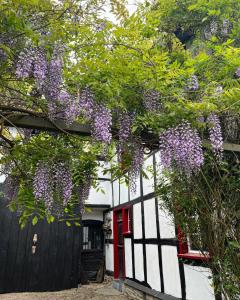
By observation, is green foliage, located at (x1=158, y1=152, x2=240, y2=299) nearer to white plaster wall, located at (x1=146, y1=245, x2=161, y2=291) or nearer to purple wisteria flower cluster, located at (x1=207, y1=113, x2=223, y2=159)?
purple wisteria flower cluster, located at (x1=207, y1=113, x2=223, y2=159)

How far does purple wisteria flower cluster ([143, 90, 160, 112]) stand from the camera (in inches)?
103

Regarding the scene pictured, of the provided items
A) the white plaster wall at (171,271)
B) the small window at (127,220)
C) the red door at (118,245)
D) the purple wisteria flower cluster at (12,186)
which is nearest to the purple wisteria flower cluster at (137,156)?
the purple wisteria flower cluster at (12,186)

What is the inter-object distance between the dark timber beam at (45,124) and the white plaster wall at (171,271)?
331 centimetres

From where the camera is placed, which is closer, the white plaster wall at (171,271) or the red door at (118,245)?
the white plaster wall at (171,271)

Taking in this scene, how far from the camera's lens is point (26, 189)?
138 inches

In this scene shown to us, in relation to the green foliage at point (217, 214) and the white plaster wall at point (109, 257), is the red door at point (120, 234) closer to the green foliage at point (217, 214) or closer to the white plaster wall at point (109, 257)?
the white plaster wall at point (109, 257)

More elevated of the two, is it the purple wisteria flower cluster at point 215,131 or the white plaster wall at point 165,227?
the purple wisteria flower cluster at point 215,131

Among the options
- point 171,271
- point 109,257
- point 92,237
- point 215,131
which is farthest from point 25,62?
point 92,237

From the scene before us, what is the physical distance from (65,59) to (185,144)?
1.38 metres

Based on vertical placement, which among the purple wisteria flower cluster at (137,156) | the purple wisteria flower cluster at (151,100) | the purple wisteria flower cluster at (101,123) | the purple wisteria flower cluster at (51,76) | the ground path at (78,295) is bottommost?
the ground path at (78,295)

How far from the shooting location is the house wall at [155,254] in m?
4.47

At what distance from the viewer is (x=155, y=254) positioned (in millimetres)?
5809

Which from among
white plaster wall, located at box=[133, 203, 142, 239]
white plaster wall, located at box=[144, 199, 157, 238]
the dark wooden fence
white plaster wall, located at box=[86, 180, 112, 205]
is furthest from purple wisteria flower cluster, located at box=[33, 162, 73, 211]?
white plaster wall, located at box=[86, 180, 112, 205]

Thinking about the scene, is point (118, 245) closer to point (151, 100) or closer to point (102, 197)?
point (102, 197)
